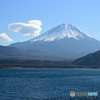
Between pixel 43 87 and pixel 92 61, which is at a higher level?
pixel 92 61

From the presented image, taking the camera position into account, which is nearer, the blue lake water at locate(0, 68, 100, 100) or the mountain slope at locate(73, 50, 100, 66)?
the blue lake water at locate(0, 68, 100, 100)

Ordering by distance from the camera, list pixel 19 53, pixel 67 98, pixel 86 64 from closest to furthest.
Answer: pixel 67 98
pixel 86 64
pixel 19 53

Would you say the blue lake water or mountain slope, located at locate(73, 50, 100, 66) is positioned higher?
mountain slope, located at locate(73, 50, 100, 66)

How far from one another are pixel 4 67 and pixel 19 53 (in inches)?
3818

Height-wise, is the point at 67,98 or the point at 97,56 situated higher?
the point at 97,56

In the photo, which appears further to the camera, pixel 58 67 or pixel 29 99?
pixel 58 67

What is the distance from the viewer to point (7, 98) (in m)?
25.1

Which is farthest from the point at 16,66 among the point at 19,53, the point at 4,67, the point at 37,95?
the point at 19,53

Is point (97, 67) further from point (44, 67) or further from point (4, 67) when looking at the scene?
point (4, 67)

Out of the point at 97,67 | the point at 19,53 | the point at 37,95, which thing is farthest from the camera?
the point at 19,53

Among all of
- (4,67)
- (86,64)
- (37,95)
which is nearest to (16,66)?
(4,67)

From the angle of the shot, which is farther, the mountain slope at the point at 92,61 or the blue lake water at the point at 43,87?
the mountain slope at the point at 92,61

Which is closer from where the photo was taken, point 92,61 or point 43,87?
point 43,87

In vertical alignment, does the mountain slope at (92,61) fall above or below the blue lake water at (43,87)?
above
